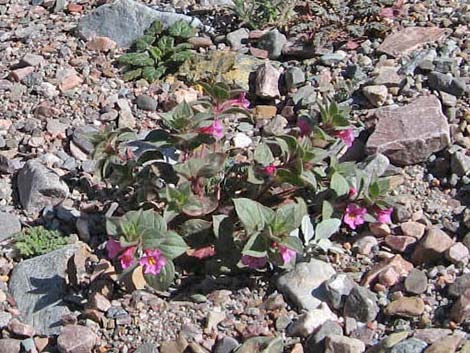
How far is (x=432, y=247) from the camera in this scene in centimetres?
358

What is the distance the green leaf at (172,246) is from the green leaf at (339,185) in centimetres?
63

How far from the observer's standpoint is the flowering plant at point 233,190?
3.32 meters

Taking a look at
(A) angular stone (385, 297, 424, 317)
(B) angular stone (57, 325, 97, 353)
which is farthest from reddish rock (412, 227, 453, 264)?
(B) angular stone (57, 325, 97, 353)

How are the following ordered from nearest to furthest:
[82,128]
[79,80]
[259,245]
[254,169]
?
[259,245]
[254,169]
[82,128]
[79,80]

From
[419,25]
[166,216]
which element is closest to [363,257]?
[166,216]

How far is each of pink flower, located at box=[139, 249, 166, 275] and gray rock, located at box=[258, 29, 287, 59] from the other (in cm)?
194

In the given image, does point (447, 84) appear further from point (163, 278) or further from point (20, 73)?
point (20, 73)

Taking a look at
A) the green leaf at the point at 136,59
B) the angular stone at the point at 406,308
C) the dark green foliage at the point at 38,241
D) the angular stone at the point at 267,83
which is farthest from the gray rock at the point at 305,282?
the green leaf at the point at 136,59

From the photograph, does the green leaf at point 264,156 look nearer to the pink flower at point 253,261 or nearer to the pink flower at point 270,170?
the pink flower at point 270,170

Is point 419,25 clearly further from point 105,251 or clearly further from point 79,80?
point 105,251

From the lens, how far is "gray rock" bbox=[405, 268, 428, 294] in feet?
11.2

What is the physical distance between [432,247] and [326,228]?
39 cm

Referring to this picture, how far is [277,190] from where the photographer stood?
3.77 meters

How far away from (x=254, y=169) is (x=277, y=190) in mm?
224
